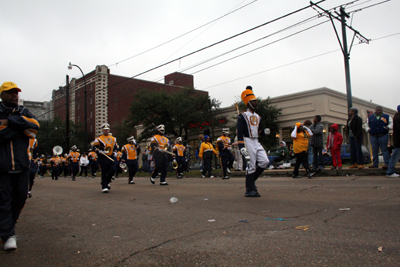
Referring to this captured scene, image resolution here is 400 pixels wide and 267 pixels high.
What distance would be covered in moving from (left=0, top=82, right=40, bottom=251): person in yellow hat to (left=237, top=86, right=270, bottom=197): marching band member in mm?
3971

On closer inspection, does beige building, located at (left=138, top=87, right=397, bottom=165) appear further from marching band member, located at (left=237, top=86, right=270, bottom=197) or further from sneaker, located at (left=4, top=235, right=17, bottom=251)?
sneaker, located at (left=4, top=235, right=17, bottom=251)

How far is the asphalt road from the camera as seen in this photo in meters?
2.99

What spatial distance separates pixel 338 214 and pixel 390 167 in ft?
19.4

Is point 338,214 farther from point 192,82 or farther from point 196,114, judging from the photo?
point 192,82

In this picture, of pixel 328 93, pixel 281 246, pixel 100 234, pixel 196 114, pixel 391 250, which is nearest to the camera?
pixel 391 250

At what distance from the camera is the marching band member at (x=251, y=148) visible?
6652 millimetres

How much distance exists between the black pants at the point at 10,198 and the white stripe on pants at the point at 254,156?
4.09 m

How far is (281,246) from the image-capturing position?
10.6 ft

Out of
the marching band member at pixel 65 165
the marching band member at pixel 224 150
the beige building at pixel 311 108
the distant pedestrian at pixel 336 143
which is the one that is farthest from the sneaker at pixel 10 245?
the beige building at pixel 311 108

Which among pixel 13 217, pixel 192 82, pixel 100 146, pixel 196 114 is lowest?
pixel 13 217

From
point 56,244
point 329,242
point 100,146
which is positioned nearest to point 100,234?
point 56,244

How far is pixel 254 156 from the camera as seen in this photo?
670cm

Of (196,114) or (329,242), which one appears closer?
(329,242)

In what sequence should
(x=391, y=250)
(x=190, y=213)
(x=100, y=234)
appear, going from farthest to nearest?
(x=190, y=213), (x=100, y=234), (x=391, y=250)
